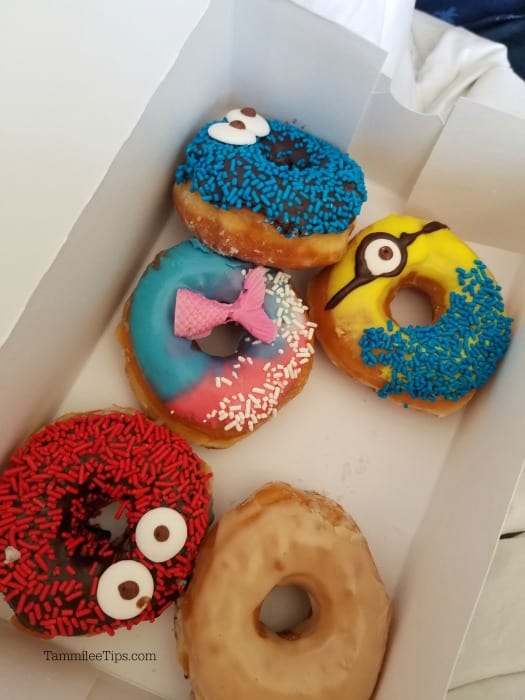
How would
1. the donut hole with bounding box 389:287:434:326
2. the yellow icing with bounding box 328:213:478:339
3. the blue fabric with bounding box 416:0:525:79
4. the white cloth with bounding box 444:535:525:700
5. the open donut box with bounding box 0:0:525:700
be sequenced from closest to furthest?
the open donut box with bounding box 0:0:525:700 → the white cloth with bounding box 444:535:525:700 → the yellow icing with bounding box 328:213:478:339 → the donut hole with bounding box 389:287:434:326 → the blue fabric with bounding box 416:0:525:79

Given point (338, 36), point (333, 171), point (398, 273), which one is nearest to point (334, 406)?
point (398, 273)

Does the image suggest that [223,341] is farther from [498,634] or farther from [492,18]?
[492,18]

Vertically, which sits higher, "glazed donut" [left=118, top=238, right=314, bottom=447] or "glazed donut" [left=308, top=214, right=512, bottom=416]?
"glazed donut" [left=308, top=214, right=512, bottom=416]

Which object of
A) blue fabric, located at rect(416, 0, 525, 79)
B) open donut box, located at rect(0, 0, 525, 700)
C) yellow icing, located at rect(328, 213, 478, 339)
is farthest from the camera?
blue fabric, located at rect(416, 0, 525, 79)

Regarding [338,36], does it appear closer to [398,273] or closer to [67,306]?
[398,273]

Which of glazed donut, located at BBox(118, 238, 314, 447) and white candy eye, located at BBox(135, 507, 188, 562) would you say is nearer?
white candy eye, located at BBox(135, 507, 188, 562)

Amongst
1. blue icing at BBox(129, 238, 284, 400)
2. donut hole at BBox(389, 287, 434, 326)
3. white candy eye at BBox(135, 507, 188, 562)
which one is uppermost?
donut hole at BBox(389, 287, 434, 326)

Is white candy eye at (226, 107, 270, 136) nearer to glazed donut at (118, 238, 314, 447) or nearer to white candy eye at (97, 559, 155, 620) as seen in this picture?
glazed donut at (118, 238, 314, 447)

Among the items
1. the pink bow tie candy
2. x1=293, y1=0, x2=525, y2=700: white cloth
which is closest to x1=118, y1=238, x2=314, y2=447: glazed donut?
the pink bow tie candy
